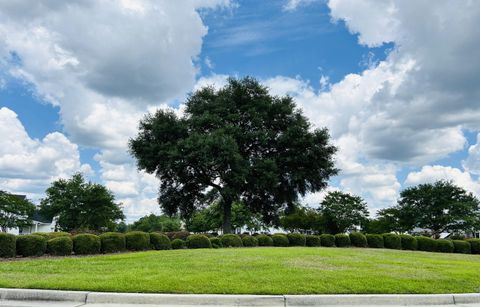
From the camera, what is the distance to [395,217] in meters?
54.0

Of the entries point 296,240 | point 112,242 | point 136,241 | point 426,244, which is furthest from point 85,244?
point 426,244

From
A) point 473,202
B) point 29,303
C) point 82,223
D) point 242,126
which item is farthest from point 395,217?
point 29,303

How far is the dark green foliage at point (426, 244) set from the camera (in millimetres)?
26297

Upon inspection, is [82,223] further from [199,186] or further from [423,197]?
[423,197]

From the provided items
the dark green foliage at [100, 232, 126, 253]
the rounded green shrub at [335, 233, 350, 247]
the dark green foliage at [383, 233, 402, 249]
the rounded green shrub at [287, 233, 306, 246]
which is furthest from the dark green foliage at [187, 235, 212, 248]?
the dark green foliage at [383, 233, 402, 249]

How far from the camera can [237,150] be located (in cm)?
2961

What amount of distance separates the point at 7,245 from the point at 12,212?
151ft

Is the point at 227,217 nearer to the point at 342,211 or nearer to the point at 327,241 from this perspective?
the point at 327,241

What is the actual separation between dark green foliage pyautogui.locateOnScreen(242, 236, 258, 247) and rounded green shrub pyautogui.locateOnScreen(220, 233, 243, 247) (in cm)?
25

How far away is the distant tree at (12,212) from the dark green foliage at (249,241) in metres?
42.9

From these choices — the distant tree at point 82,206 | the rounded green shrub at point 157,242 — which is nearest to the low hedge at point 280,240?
the rounded green shrub at point 157,242

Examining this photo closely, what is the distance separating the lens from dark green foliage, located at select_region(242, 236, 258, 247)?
23812 mm

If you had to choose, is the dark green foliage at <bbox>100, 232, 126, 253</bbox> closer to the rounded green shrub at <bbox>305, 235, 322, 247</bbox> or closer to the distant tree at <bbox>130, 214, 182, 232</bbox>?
the rounded green shrub at <bbox>305, 235, 322, 247</bbox>

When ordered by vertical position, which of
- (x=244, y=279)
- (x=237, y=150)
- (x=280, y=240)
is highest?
(x=237, y=150)
